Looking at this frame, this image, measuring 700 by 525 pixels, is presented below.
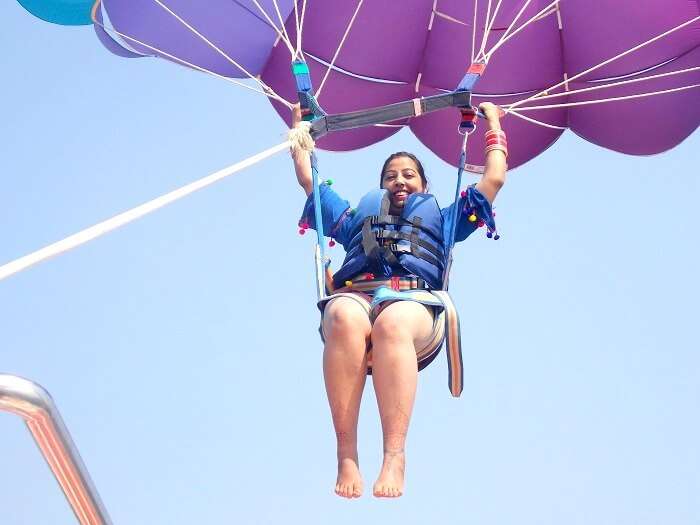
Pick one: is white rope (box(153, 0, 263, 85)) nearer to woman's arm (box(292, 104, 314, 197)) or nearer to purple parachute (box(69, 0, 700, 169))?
purple parachute (box(69, 0, 700, 169))

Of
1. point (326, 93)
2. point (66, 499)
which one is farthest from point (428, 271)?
point (66, 499)

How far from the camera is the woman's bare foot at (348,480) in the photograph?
11.9ft

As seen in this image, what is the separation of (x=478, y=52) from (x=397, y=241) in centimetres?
187

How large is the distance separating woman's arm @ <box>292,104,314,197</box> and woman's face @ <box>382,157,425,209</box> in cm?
33

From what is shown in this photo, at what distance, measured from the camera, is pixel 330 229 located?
4.54m

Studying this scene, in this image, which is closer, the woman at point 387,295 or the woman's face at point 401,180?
the woman at point 387,295

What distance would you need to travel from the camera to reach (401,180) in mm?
4488

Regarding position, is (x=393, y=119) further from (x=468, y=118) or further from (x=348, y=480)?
(x=348, y=480)

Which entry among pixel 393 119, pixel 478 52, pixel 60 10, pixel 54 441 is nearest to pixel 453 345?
pixel 393 119

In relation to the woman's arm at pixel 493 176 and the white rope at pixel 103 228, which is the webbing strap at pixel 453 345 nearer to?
the woman's arm at pixel 493 176

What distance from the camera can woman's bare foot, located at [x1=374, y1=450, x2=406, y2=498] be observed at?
11.6ft

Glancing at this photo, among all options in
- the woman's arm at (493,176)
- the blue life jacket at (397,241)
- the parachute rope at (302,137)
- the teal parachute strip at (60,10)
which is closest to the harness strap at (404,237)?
the blue life jacket at (397,241)

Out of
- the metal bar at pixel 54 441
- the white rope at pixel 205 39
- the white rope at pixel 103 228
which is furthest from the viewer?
the white rope at pixel 205 39

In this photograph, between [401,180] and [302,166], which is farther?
[302,166]
